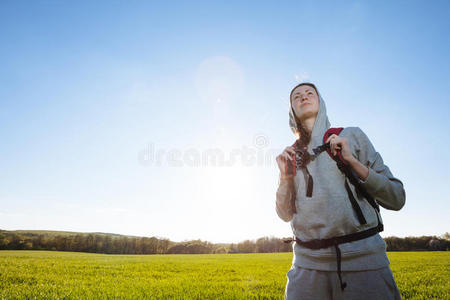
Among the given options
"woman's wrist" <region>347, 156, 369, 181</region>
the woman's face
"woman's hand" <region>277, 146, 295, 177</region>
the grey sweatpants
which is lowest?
the grey sweatpants

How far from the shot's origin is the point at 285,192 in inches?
95.6

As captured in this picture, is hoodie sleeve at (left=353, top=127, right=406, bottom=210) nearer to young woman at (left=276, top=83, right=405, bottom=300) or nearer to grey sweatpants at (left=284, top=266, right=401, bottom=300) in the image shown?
young woman at (left=276, top=83, right=405, bottom=300)

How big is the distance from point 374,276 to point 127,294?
599 cm

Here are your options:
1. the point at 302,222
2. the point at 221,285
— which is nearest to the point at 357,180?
the point at 302,222

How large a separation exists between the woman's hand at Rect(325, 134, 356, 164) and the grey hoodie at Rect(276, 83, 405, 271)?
17 centimetres

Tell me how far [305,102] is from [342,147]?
35.9 inches

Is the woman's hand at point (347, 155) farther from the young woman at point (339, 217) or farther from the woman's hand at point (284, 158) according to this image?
the woman's hand at point (284, 158)

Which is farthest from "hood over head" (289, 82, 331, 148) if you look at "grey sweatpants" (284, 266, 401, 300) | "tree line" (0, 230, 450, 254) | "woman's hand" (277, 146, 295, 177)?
"tree line" (0, 230, 450, 254)

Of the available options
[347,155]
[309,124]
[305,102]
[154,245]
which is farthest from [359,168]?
[154,245]

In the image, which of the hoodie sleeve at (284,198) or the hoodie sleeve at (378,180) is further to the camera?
the hoodie sleeve at (284,198)

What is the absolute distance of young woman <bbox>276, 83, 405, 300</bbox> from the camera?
5.88 ft

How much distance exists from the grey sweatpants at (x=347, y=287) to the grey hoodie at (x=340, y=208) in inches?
2.2

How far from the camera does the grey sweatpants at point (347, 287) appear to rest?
171 cm

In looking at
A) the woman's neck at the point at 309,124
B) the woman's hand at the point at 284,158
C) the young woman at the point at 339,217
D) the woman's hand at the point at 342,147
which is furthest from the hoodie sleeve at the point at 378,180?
the woman's hand at the point at 284,158
